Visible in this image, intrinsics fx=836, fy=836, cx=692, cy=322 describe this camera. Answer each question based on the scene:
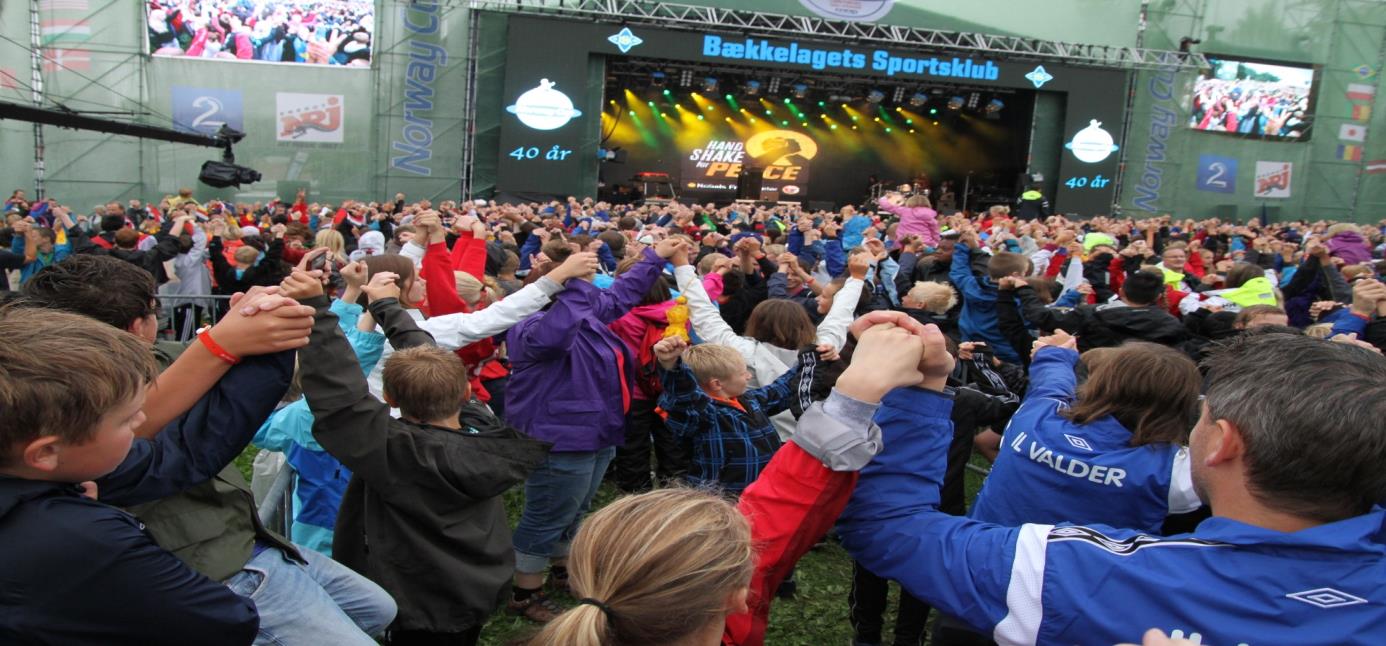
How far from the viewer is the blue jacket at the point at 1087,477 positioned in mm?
2100

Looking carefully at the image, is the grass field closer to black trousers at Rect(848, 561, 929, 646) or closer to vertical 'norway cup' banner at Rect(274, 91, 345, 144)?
black trousers at Rect(848, 561, 929, 646)

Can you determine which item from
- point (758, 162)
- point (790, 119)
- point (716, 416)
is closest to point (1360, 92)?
point (790, 119)

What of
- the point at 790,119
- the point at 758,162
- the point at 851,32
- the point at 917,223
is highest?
the point at 851,32

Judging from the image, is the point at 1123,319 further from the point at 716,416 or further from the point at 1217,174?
the point at 1217,174

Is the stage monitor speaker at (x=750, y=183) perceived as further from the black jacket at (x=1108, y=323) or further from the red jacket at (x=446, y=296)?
the red jacket at (x=446, y=296)

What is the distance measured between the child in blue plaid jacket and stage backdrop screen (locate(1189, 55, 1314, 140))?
73.1ft

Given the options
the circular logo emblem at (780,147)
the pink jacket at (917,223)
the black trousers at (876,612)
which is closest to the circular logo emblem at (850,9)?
the circular logo emblem at (780,147)

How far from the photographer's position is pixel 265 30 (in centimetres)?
1570

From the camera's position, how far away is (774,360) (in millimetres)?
3912

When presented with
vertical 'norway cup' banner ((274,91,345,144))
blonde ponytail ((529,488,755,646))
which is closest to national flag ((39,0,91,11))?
vertical 'norway cup' banner ((274,91,345,144))

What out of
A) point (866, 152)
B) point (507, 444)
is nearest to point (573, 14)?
point (866, 152)

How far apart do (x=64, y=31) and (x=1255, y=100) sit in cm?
2644

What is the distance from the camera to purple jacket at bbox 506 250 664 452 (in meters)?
3.40

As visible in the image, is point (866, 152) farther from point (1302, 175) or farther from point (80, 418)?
point (80, 418)
